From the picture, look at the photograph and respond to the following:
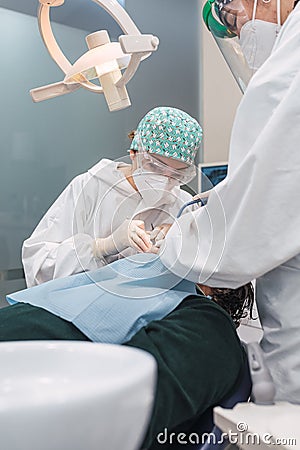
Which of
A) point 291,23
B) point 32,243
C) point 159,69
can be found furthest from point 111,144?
point 291,23

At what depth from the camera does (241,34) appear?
3.59 feet

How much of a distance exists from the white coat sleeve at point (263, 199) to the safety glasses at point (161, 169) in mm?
185

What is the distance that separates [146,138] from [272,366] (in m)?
0.54

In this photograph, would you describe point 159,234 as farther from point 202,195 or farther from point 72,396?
point 72,396

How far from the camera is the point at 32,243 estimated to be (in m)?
1.51

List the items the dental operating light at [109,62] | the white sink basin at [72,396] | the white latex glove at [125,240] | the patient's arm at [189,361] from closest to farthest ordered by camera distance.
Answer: the white sink basin at [72,396] < the patient's arm at [189,361] < the white latex glove at [125,240] < the dental operating light at [109,62]

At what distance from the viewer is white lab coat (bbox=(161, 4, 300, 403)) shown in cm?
86

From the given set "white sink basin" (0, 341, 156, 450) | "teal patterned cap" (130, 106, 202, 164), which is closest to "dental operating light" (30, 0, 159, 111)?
"teal patterned cap" (130, 106, 202, 164)

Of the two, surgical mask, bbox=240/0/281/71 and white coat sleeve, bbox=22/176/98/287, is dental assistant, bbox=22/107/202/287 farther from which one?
surgical mask, bbox=240/0/281/71

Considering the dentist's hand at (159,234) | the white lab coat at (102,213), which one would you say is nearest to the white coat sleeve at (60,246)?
the white lab coat at (102,213)

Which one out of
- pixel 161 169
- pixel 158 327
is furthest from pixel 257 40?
pixel 158 327

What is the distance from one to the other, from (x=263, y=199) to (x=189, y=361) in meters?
0.30

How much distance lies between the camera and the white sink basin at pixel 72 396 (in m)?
0.42

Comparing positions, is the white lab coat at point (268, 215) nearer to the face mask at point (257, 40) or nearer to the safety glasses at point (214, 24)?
the face mask at point (257, 40)
